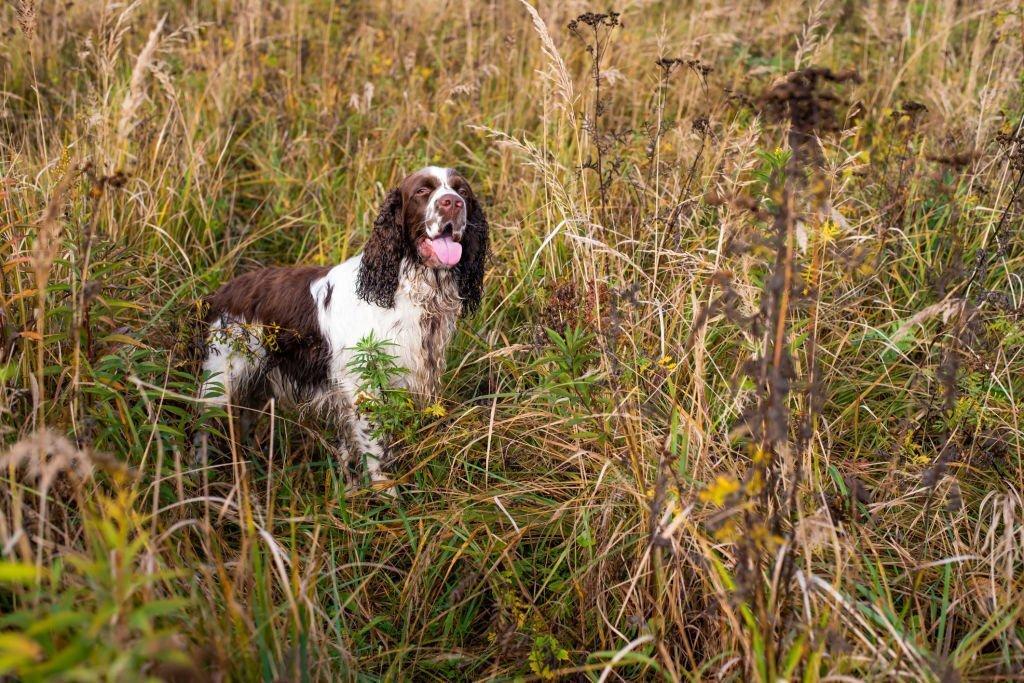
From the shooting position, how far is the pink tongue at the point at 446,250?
11.5 feet

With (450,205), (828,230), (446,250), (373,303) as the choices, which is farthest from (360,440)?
(828,230)

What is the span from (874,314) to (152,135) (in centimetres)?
343

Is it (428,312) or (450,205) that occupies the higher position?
(450,205)

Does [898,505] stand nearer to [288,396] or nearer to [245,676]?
[245,676]

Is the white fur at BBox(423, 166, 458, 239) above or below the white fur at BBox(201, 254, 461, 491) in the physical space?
above

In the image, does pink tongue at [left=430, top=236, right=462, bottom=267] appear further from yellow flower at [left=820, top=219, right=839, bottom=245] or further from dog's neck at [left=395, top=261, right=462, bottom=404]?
yellow flower at [left=820, top=219, right=839, bottom=245]

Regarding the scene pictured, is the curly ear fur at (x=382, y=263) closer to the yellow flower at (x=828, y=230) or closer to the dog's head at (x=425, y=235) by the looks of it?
the dog's head at (x=425, y=235)

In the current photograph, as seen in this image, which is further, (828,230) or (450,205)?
(450,205)

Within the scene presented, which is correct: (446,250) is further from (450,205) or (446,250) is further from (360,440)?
(360,440)

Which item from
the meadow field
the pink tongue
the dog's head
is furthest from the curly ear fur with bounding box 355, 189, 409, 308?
the meadow field

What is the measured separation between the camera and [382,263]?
3.52 meters

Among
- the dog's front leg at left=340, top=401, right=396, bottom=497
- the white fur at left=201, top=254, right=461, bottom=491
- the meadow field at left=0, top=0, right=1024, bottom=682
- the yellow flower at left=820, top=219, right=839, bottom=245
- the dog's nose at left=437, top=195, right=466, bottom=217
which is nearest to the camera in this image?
the meadow field at left=0, top=0, right=1024, bottom=682

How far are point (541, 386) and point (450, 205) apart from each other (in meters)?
0.82

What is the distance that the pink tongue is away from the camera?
3510mm
